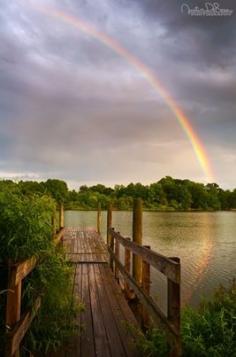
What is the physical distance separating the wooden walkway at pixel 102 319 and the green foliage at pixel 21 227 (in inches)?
53.2

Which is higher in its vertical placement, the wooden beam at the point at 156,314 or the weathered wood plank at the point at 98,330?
the wooden beam at the point at 156,314

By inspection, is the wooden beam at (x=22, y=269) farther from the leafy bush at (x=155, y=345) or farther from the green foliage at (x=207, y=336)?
the green foliage at (x=207, y=336)

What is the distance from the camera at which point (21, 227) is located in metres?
3.87

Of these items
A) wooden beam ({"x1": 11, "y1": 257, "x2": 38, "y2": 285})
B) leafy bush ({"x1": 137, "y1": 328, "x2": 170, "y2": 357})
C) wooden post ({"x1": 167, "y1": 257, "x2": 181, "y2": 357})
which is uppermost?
wooden beam ({"x1": 11, "y1": 257, "x2": 38, "y2": 285})

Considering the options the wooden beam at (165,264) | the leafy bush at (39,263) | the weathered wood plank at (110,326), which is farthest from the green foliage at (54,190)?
the weathered wood plank at (110,326)

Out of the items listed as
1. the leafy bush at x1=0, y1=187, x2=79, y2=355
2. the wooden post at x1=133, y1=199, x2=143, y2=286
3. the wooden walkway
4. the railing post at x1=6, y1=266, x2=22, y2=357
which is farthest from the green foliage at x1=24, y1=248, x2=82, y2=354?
the wooden post at x1=133, y1=199, x2=143, y2=286

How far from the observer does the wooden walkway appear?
4508 millimetres

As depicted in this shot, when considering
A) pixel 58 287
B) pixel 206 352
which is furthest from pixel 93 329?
pixel 206 352

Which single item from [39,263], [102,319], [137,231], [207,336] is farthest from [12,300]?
[137,231]

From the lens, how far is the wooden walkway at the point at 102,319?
A: 451 cm

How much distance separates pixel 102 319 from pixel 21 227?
2.48m

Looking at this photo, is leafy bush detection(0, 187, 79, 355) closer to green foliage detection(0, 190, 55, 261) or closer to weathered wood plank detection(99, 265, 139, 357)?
green foliage detection(0, 190, 55, 261)

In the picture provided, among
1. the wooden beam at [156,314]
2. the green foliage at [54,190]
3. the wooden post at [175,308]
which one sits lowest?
the wooden beam at [156,314]

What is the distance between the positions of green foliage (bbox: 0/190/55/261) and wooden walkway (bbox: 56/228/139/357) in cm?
135
